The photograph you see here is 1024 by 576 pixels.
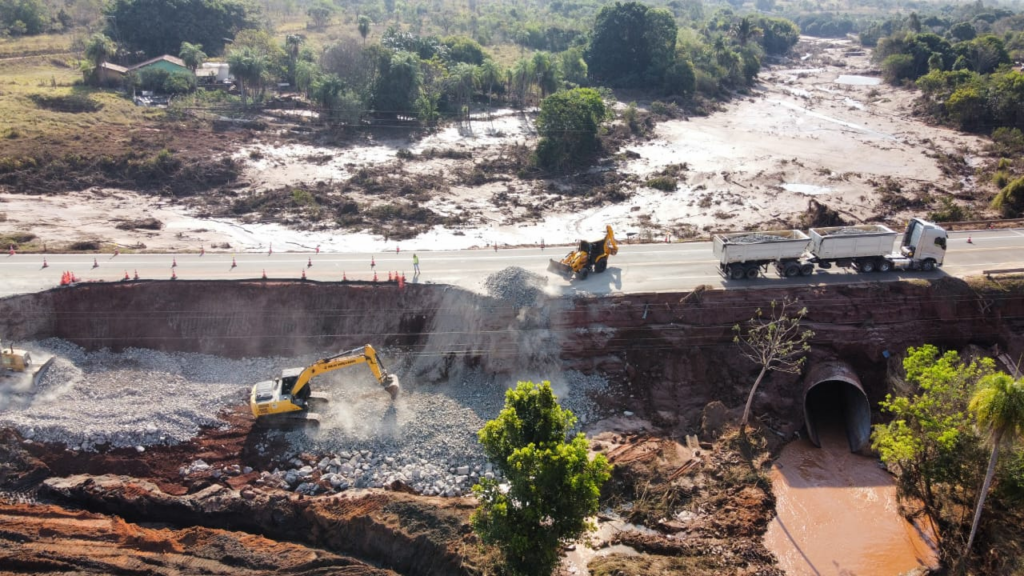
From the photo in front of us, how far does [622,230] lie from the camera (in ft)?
147

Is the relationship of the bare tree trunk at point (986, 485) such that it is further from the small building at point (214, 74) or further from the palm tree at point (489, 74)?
the small building at point (214, 74)

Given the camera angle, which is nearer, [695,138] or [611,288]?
[611,288]

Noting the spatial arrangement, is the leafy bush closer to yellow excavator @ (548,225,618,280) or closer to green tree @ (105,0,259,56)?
yellow excavator @ (548,225,618,280)

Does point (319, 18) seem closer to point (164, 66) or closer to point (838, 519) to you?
point (164, 66)

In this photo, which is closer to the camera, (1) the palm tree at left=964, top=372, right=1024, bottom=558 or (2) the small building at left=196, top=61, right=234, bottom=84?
(1) the palm tree at left=964, top=372, right=1024, bottom=558

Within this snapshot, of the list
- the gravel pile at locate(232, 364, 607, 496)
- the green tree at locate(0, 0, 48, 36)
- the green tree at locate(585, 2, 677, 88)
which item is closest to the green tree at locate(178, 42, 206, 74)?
the green tree at locate(0, 0, 48, 36)

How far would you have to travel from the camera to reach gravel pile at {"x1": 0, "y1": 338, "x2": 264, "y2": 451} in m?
25.5

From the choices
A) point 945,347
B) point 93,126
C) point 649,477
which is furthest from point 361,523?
point 93,126

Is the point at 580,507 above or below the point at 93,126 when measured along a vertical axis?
below

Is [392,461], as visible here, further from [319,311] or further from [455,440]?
[319,311]

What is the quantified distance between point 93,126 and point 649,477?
59.0m

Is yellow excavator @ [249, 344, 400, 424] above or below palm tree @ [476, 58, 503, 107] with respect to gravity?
below

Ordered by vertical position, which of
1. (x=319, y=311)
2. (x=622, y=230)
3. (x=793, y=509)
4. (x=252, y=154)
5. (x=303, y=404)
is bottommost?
(x=793, y=509)

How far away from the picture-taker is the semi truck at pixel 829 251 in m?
31.2
